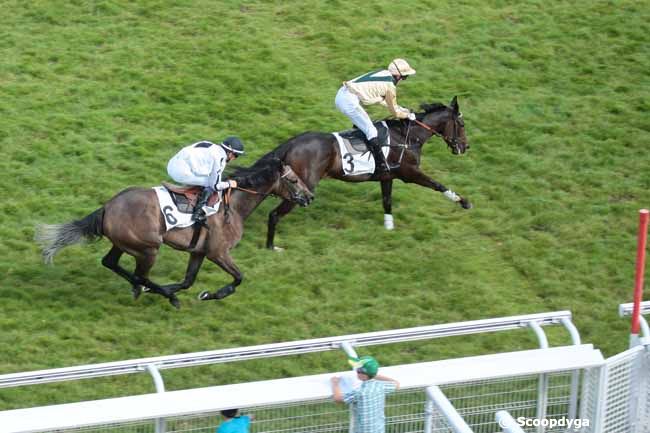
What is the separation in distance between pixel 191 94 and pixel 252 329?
4893mm

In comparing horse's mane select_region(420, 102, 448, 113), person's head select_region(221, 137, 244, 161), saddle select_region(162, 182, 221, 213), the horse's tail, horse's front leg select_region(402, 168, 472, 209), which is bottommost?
horse's front leg select_region(402, 168, 472, 209)

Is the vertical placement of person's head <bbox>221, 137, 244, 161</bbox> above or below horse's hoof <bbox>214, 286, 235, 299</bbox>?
above

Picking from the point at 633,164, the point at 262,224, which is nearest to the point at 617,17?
the point at 633,164

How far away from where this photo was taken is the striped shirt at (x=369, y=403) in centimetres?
648

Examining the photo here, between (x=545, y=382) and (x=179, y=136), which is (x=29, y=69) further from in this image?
(x=545, y=382)

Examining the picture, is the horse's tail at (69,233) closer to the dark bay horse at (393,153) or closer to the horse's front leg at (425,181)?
the dark bay horse at (393,153)

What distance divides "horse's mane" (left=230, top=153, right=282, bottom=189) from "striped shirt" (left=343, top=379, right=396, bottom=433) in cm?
371

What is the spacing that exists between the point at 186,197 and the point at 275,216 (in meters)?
1.50

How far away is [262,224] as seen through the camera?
11258mm

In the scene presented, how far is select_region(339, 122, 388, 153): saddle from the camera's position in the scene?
36.1 ft

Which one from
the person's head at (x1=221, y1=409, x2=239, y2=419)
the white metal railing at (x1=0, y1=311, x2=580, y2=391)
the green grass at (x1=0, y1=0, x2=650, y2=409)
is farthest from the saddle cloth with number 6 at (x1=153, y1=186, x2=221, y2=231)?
the person's head at (x1=221, y1=409, x2=239, y2=419)

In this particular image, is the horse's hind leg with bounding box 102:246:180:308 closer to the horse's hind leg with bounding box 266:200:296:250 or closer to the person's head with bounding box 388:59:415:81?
the horse's hind leg with bounding box 266:200:296:250

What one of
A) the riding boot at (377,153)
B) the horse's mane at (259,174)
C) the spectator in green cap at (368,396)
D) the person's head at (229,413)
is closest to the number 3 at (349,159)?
the riding boot at (377,153)

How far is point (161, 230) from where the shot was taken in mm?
9336
